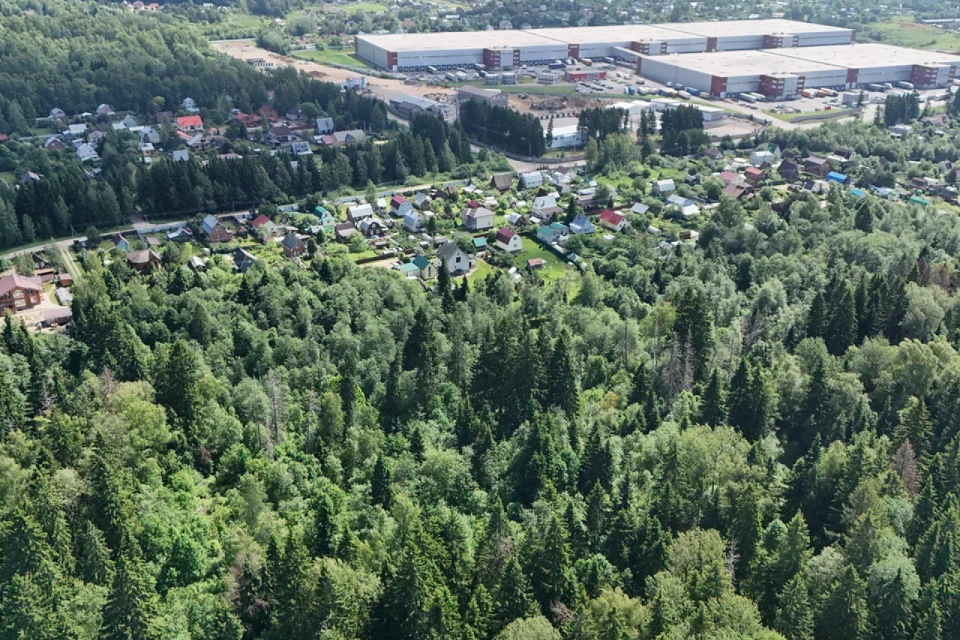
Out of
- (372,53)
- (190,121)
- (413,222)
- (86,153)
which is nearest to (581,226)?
(413,222)

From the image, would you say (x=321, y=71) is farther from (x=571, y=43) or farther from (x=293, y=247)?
(x=293, y=247)

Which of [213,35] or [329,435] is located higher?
[213,35]

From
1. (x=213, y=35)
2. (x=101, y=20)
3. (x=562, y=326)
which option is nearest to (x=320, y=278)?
(x=562, y=326)

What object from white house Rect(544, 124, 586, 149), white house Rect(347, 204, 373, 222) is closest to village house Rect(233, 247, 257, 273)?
white house Rect(347, 204, 373, 222)

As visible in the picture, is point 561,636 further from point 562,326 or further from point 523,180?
point 523,180

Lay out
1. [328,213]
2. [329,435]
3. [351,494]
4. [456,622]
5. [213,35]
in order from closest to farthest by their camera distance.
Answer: [456,622], [351,494], [329,435], [328,213], [213,35]

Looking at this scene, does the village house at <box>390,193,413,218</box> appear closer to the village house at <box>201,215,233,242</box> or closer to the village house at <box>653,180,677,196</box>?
the village house at <box>201,215,233,242</box>
